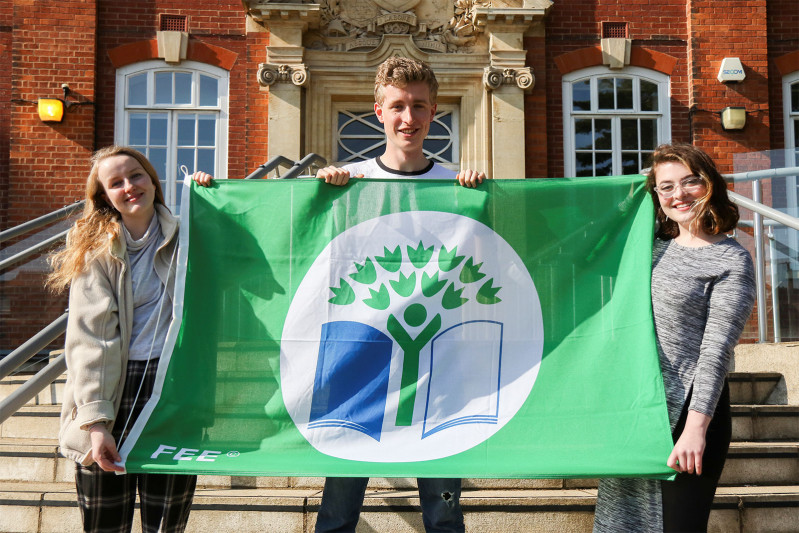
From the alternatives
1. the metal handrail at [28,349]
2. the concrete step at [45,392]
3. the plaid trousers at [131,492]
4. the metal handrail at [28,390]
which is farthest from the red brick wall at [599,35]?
the plaid trousers at [131,492]

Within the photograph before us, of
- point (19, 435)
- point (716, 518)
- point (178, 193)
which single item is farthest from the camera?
point (178, 193)

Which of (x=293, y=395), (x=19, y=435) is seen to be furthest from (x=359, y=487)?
(x=19, y=435)

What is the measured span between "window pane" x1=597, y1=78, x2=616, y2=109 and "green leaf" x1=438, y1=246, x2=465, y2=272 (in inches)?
290

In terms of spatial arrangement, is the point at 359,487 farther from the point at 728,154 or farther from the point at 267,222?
the point at 728,154

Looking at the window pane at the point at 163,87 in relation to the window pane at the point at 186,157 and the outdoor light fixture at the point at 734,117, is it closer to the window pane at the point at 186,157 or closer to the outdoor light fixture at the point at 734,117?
the window pane at the point at 186,157

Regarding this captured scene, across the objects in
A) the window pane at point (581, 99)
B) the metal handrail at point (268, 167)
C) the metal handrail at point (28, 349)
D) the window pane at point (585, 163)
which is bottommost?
the metal handrail at point (28, 349)

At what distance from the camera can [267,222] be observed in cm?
337

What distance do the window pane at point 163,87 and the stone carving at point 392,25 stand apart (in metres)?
1.79

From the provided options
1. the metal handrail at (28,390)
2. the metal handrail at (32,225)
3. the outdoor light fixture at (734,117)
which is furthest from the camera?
the outdoor light fixture at (734,117)

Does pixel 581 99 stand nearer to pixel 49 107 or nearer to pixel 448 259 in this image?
pixel 49 107

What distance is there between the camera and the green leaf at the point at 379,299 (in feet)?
10.7

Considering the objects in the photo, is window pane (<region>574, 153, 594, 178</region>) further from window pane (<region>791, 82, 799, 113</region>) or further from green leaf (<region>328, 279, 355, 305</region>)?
green leaf (<region>328, 279, 355, 305</region>)

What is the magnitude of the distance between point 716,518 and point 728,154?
6.80 meters

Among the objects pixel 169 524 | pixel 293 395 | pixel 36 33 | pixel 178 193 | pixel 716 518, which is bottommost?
pixel 716 518
